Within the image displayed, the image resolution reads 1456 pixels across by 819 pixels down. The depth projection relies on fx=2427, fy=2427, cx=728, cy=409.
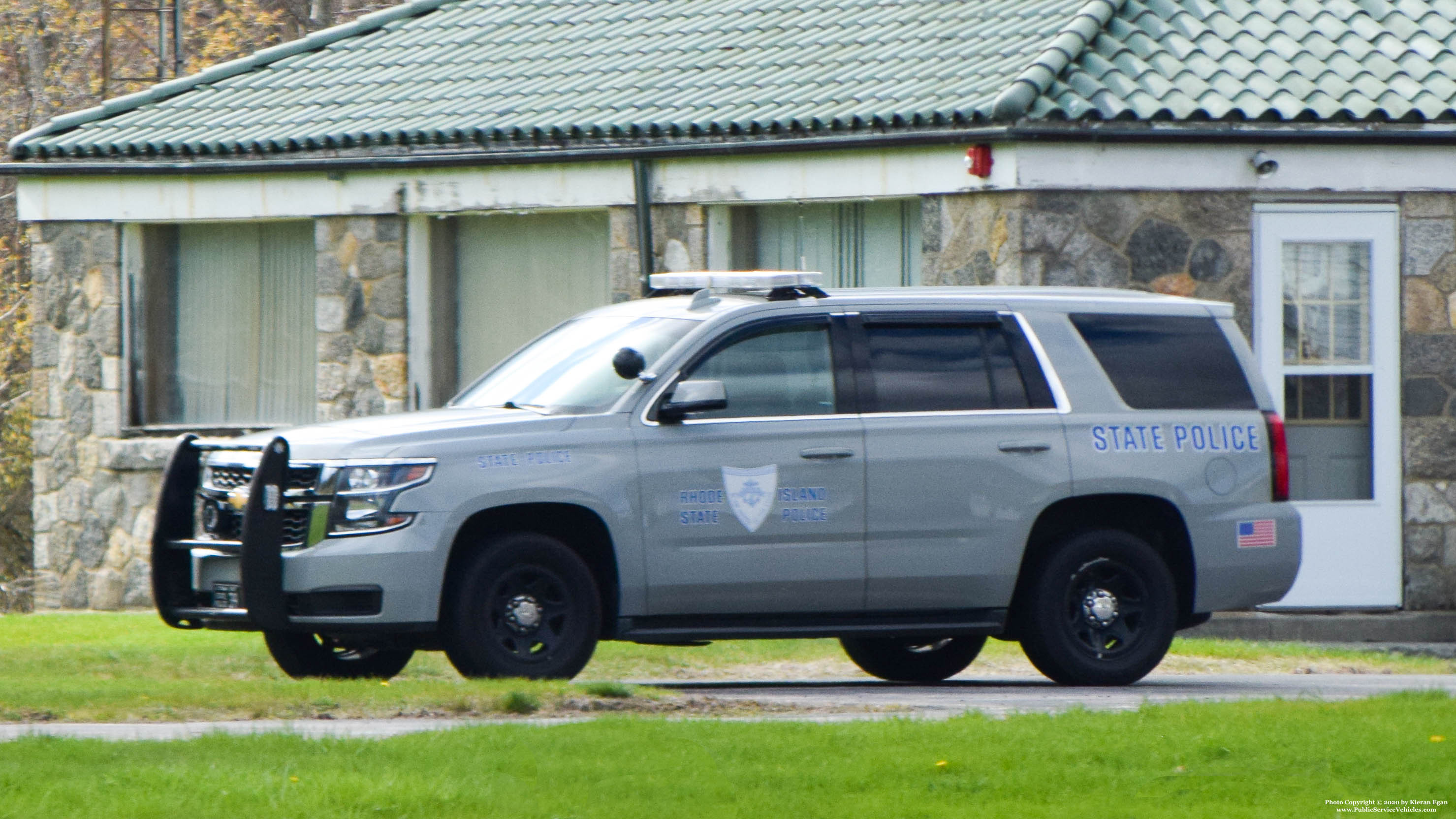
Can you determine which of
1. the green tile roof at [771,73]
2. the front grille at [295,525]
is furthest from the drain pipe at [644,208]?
the front grille at [295,525]

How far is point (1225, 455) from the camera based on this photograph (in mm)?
11000

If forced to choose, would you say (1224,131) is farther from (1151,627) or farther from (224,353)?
(224,353)

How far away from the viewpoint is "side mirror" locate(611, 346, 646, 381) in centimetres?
1009

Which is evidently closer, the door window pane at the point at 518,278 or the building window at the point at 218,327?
the door window pane at the point at 518,278

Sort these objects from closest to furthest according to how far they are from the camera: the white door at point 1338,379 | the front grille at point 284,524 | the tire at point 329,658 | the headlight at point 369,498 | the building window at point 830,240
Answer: the headlight at point 369,498 < the front grille at point 284,524 < the tire at point 329,658 < the white door at point 1338,379 < the building window at point 830,240

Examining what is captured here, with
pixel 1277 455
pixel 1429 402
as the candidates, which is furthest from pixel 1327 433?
pixel 1277 455

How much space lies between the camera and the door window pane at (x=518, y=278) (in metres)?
16.5

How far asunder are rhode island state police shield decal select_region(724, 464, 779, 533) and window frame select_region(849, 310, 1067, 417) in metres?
0.53

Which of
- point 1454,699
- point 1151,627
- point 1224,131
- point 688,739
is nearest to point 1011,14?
point 1224,131

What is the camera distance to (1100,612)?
1093 centimetres

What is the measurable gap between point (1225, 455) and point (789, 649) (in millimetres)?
3338

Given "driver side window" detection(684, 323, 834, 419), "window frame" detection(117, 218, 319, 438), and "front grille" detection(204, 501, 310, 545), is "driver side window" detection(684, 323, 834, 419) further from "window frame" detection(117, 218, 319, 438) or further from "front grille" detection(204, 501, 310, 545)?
"window frame" detection(117, 218, 319, 438)

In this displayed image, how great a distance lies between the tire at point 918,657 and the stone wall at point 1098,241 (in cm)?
282

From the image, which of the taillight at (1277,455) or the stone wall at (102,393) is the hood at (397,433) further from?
the stone wall at (102,393)
